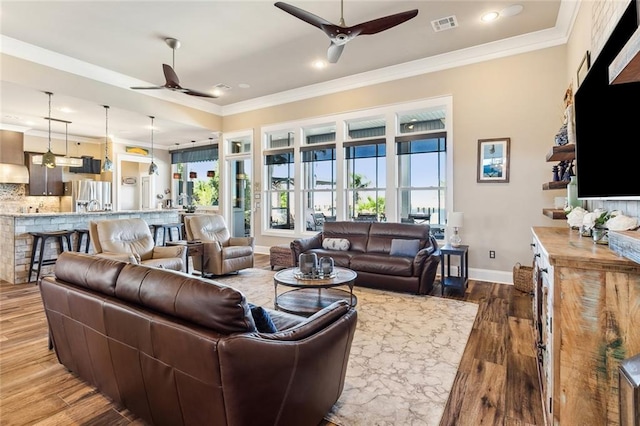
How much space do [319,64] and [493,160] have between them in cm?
311

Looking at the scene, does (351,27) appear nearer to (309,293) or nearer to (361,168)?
(309,293)

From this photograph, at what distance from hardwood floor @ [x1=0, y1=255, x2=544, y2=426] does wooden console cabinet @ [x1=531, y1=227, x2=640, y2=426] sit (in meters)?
0.56

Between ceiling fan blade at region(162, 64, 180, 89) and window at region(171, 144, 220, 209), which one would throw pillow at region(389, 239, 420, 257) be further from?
window at region(171, 144, 220, 209)

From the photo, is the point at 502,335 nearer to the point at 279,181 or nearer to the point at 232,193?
the point at 279,181

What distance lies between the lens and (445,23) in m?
4.16

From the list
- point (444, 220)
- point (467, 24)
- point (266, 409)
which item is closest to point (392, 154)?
point (444, 220)

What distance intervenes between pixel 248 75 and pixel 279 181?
2.34m

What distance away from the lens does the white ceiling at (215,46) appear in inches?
151

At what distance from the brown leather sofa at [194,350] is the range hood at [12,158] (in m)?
8.23

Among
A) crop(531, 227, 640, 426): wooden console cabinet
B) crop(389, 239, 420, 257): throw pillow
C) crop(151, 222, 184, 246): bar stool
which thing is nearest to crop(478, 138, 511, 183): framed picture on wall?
crop(389, 239, 420, 257): throw pillow

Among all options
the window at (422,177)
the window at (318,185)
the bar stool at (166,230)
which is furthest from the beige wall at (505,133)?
the bar stool at (166,230)

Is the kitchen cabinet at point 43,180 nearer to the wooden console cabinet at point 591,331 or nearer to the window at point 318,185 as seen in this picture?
the window at point 318,185

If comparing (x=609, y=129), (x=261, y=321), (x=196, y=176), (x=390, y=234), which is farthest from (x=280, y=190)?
(x=609, y=129)

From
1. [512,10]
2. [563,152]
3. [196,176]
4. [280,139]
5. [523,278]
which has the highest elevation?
[512,10]
